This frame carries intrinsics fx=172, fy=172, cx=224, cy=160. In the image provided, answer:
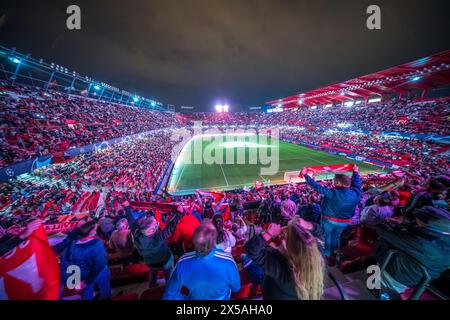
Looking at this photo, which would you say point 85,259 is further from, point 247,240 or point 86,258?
point 247,240

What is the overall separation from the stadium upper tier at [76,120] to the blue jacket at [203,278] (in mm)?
14822

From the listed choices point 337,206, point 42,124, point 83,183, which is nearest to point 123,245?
point 337,206

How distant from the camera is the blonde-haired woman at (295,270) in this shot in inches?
56.6

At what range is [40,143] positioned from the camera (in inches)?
567

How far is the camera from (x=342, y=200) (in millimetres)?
3328

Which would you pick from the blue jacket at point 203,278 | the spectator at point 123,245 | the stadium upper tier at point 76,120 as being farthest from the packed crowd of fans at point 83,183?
the blue jacket at point 203,278

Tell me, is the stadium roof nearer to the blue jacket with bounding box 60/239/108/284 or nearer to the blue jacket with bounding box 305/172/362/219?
the blue jacket with bounding box 305/172/362/219

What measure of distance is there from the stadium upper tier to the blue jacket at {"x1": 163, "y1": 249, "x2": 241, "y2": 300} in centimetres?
1482

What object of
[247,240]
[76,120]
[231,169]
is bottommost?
[231,169]

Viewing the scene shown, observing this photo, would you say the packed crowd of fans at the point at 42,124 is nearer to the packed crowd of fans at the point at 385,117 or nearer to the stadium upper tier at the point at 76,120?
the stadium upper tier at the point at 76,120

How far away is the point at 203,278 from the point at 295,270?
34.8 inches
